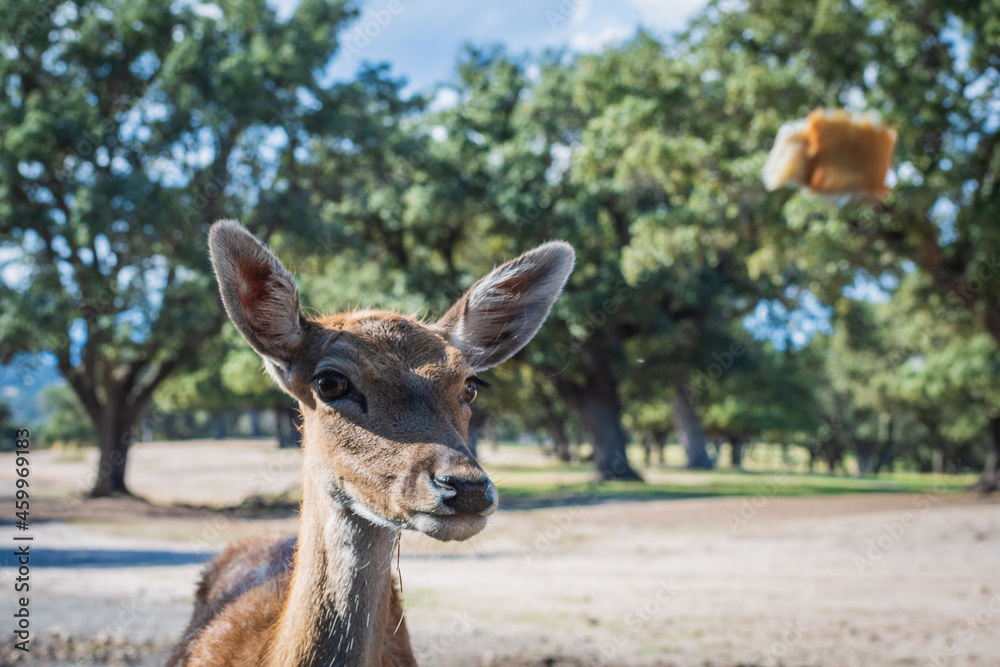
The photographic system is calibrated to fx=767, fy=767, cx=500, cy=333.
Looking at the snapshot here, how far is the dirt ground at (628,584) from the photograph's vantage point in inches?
259

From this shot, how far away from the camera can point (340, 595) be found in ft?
9.27

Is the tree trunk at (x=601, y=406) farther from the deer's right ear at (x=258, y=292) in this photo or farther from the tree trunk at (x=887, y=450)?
the tree trunk at (x=887, y=450)

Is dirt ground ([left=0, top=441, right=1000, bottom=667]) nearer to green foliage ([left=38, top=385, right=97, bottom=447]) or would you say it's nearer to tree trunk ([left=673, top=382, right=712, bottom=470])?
tree trunk ([left=673, top=382, right=712, bottom=470])

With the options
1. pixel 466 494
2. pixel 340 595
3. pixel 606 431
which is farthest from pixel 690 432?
pixel 466 494

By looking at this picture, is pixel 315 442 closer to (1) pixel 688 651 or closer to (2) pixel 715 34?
(1) pixel 688 651

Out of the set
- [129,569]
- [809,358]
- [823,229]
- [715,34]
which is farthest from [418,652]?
[809,358]

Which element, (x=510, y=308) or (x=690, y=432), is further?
(x=690, y=432)

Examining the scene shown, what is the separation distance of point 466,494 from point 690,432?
38.6 meters

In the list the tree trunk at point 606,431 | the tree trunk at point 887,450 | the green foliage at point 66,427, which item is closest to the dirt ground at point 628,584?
the tree trunk at point 606,431

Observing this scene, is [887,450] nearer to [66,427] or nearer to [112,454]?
[112,454]

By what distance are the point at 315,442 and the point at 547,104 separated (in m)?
22.0

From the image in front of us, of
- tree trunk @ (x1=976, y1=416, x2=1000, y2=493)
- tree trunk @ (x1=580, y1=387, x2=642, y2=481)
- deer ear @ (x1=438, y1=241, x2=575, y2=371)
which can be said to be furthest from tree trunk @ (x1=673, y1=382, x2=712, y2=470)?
deer ear @ (x1=438, y1=241, x2=575, y2=371)

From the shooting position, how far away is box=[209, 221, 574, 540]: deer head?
252 cm

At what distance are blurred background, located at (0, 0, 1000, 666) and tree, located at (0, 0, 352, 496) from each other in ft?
0.27
